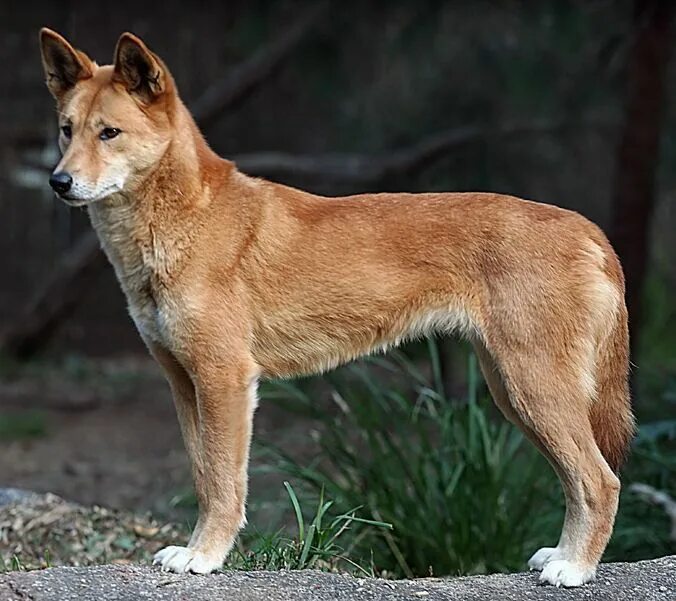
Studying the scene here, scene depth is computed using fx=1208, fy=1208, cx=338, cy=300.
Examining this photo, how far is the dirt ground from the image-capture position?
7.41 metres

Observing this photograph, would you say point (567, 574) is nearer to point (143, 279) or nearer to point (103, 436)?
point (143, 279)

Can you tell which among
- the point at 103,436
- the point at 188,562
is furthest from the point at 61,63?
the point at 103,436

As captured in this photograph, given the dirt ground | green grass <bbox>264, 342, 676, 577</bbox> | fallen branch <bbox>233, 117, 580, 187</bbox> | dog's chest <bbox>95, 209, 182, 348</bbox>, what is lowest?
the dirt ground

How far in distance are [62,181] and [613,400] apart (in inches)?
74.9

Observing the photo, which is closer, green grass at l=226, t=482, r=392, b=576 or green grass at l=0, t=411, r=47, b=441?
green grass at l=226, t=482, r=392, b=576

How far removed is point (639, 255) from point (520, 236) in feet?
12.1

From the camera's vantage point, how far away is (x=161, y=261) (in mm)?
3828

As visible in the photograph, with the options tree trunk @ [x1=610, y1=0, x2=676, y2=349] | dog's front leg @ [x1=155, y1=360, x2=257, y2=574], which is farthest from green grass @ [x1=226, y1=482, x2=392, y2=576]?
tree trunk @ [x1=610, y1=0, x2=676, y2=349]

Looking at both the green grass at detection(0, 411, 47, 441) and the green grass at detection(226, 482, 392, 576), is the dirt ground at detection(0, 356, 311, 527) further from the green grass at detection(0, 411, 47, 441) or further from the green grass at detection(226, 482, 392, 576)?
the green grass at detection(226, 482, 392, 576)

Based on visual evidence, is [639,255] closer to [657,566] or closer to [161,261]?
[657,566]

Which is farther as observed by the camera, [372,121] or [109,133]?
[372,121]

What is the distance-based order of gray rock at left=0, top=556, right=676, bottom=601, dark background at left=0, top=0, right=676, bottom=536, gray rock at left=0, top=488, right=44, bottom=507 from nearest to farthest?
1. gray rock at left=0, top=556, right=676, bottom=601
2. gray rock at left=0, top=488, right=44, bottom=507
3. dark background at left=0, top=0, right=676, bottom=536

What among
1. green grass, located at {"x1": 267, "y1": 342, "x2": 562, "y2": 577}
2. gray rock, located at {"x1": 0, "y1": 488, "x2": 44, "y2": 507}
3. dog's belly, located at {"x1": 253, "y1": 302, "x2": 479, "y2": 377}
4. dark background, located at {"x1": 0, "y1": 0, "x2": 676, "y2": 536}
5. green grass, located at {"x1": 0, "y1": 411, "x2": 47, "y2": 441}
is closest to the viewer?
dog's belly, located at {"x1": 253, "y1": 302, "x2": 479, "y2": 377}

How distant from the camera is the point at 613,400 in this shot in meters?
3.98
